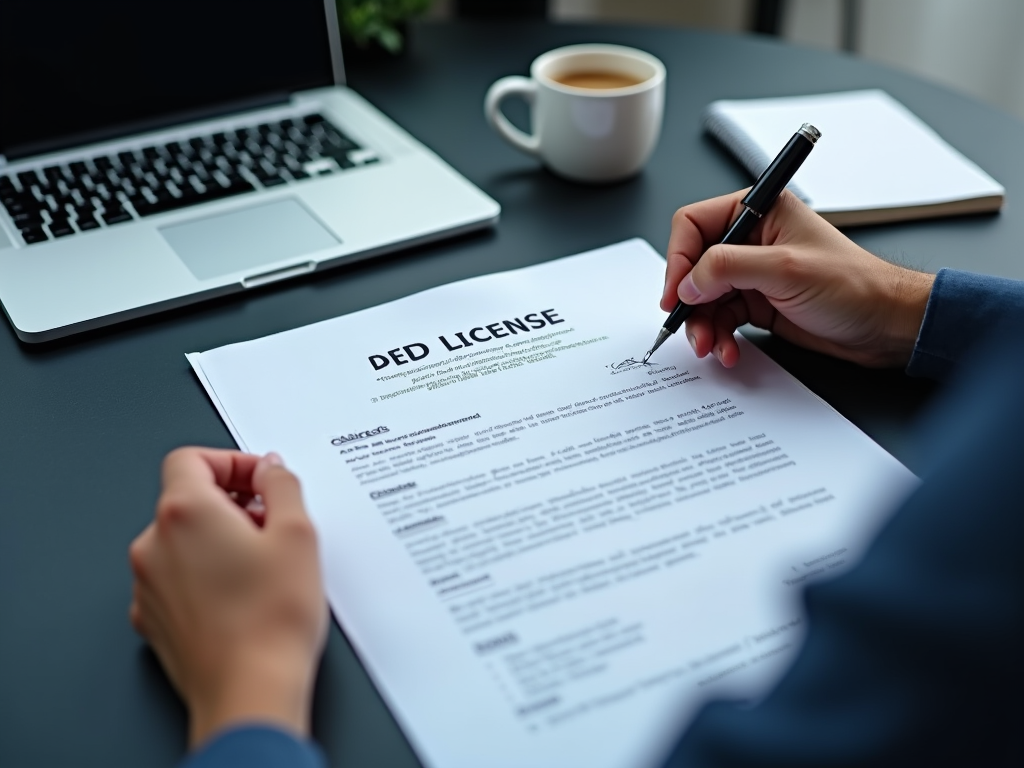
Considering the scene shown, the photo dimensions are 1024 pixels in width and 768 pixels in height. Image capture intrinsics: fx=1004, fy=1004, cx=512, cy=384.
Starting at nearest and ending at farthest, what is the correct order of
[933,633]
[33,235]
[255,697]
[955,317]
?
[933,633]
[255,697]
[955,317]
[33,235]

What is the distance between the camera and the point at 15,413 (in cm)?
77

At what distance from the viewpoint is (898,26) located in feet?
7.68

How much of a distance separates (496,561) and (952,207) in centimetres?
64

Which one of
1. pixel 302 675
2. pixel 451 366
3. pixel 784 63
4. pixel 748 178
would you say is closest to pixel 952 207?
pixel 748 178

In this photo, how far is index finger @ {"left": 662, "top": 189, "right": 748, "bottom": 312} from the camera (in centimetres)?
85

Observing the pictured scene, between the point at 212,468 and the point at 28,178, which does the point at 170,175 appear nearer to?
the point at 28,178

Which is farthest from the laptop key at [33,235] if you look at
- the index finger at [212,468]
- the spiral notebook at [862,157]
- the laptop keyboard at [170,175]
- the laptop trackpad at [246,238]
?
the spiral notebook at [862,157]

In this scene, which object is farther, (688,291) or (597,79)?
(597,79)

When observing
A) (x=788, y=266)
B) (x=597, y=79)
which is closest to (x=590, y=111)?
(x=597, y=79)

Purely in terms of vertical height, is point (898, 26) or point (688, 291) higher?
point (688, 291)

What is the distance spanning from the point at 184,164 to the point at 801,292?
0.62m

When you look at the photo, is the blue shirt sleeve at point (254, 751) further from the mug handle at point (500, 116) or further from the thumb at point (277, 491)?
the mug handle at point (500, 116)

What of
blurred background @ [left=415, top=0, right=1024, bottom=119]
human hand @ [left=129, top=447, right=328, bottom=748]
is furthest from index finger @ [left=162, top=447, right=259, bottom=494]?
blurred background @ [left=415, top=0, right=1024, bottom=119]

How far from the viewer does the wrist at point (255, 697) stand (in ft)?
1.63
